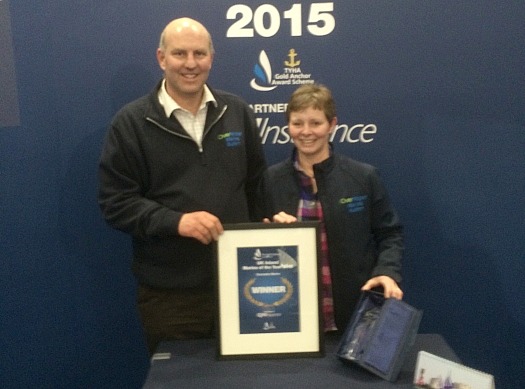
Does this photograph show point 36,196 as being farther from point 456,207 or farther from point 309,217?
point 456,207

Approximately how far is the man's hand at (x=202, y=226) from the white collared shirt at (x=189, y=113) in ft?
1.17

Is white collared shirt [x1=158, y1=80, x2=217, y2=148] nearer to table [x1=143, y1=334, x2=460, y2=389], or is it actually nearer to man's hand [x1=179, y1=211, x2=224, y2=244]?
man's hand [x1=179, y1=211, x2=224, y2=244]

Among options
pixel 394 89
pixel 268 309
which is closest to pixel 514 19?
pixel 394 89

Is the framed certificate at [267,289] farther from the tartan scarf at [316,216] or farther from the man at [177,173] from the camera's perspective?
the tartan scarf at [316,216]

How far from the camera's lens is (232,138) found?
219 centimetres

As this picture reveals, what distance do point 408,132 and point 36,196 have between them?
154 cm

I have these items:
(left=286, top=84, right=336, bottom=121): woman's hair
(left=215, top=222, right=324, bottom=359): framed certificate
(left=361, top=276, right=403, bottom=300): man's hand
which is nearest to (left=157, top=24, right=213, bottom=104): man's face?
(left=286, top=84, right=336, bottom=121): woman's hair

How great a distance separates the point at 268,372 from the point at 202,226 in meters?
0.42

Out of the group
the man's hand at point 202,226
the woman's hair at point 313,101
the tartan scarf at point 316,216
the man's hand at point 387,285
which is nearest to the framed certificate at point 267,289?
the man's hand at point 202,226

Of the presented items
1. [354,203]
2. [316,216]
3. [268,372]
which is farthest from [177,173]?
[268,372]

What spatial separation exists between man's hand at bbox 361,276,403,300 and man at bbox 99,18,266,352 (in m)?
0.48

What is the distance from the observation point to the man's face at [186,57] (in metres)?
2.08

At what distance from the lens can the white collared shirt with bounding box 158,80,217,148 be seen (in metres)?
2.12

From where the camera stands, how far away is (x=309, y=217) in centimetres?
223
